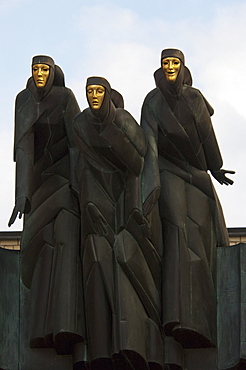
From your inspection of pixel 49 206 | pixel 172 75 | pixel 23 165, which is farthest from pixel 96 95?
pixel 49 206

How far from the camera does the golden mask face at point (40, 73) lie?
76.8 feet

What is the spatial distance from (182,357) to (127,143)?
280cm

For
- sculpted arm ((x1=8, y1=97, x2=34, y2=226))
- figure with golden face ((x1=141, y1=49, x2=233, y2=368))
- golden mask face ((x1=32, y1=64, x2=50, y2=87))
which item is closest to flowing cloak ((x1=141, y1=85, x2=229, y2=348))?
figure with golden face ((x1=141, y1=49, x2=233, y2=368))

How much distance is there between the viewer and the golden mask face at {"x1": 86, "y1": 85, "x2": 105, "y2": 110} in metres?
22.9

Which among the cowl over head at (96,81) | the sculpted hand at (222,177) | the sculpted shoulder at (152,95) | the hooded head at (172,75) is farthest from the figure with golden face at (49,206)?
the sculpted hand at (222,177)

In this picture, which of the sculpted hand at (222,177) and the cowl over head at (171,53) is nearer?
the cowl over head at (171,53)

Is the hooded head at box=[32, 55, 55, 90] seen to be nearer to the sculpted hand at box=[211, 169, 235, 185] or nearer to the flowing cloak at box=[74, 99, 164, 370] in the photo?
the flowing cloak at box=[74, 99, 164, 370]

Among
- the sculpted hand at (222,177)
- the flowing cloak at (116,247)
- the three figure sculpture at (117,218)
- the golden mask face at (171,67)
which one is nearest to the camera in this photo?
the flowing cloak at (116,247)

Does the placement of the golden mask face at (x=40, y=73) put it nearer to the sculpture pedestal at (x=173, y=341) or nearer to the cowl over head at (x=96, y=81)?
the cowl over head at (x=96, y=81)

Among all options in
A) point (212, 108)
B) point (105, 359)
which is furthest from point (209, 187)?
point (105, 359)

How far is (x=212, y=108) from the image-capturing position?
2392 cm

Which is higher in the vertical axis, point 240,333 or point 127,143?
point 127,143

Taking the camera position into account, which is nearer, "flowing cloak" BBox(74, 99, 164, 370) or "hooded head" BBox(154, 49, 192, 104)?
"flowing cloak" BBox(74, 99, 164, 370)

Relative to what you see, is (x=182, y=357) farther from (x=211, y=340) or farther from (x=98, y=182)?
(x=98, y=182)
